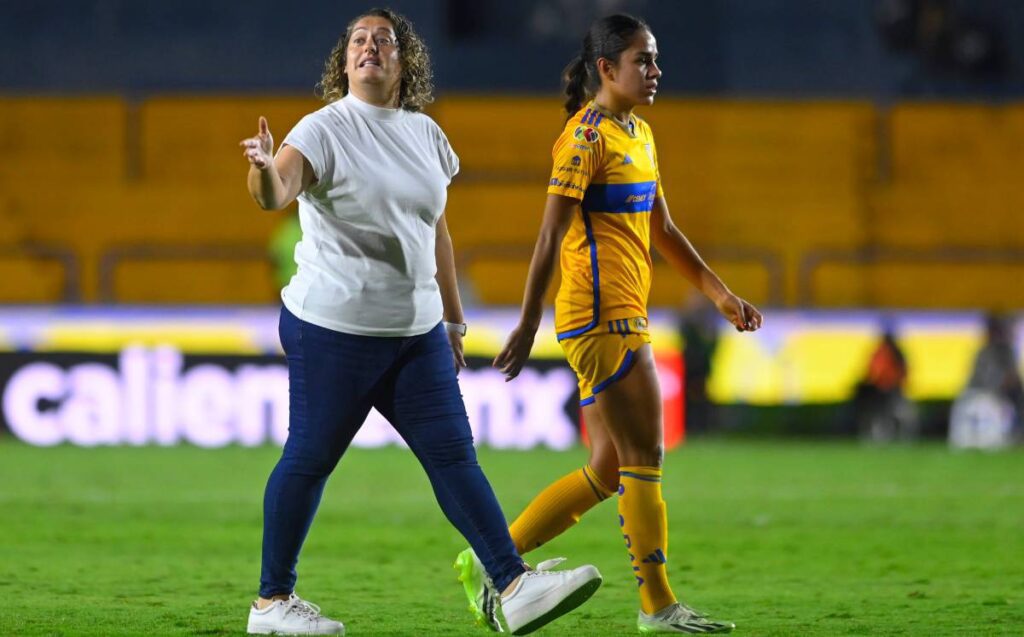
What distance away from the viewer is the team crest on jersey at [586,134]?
5609 mm

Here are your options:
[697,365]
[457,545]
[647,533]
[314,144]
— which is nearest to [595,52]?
[314,144]

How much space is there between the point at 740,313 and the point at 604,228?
25.0 inches

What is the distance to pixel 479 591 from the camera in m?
5.75

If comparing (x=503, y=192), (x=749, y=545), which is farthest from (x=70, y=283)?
(x=749, y=545)

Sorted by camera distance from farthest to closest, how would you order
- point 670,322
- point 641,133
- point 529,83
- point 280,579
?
point 529,83, point 670,322, point 641,133, point 280,579

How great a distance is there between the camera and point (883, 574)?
763cm

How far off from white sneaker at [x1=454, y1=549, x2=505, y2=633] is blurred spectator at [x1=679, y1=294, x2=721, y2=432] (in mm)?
11797

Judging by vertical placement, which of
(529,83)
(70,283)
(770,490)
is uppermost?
(529,83)

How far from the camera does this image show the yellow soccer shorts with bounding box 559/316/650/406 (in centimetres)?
568

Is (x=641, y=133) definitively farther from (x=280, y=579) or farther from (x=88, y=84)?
(x=88, y=84)

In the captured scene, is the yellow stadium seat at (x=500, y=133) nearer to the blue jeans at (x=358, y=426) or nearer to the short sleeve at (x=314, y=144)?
the blue jeans at (x=358, y=426)

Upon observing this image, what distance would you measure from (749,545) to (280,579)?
4.01m

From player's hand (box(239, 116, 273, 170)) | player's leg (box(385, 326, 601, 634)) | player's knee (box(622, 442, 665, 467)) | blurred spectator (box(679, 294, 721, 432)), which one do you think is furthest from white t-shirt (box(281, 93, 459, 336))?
blurred spectator (box(679, 294, 721, 432))

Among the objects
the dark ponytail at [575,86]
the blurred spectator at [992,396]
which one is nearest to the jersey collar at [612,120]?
the dark ponytail at [575,86]
